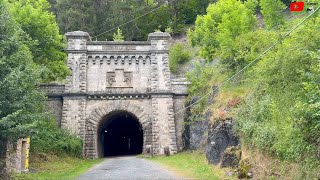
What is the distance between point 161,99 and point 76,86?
642 centimetres

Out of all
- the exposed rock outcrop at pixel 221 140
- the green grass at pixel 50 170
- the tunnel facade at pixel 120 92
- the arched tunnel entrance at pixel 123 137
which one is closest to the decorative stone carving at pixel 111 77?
the tunnel facade at pixel 120 92

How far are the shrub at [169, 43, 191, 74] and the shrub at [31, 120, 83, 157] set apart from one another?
50.6 ft

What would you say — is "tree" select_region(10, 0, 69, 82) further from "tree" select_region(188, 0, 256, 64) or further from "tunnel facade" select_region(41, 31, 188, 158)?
"tree" select_region(188, 0, 256, 64)

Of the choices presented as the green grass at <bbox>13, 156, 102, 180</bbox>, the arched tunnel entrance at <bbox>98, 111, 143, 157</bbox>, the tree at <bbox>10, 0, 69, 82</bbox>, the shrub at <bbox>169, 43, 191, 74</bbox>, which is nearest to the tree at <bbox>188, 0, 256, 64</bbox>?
the shrub at <bbox>169, 43, 191, 74</bbox>

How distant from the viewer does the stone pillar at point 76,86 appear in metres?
26.0

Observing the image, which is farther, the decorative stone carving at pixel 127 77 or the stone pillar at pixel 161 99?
the decorative stone carving at pixel 127 77

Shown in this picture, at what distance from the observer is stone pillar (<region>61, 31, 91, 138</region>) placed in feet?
85.1

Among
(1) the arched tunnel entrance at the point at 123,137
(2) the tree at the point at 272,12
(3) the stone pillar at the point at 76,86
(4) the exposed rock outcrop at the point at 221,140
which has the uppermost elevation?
(2) the tree at the point at 272,12

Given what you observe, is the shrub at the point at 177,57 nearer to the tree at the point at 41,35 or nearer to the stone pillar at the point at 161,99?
the stone pillar at the point at 161,99

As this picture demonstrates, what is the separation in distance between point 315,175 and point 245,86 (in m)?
10.3

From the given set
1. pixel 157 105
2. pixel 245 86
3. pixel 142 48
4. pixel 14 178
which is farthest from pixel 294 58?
pixel 142 48

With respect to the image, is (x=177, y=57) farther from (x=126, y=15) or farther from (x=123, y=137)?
(x=123, y=137)

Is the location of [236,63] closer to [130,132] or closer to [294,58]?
[294,58]

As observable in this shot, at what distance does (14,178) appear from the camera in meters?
12.6
